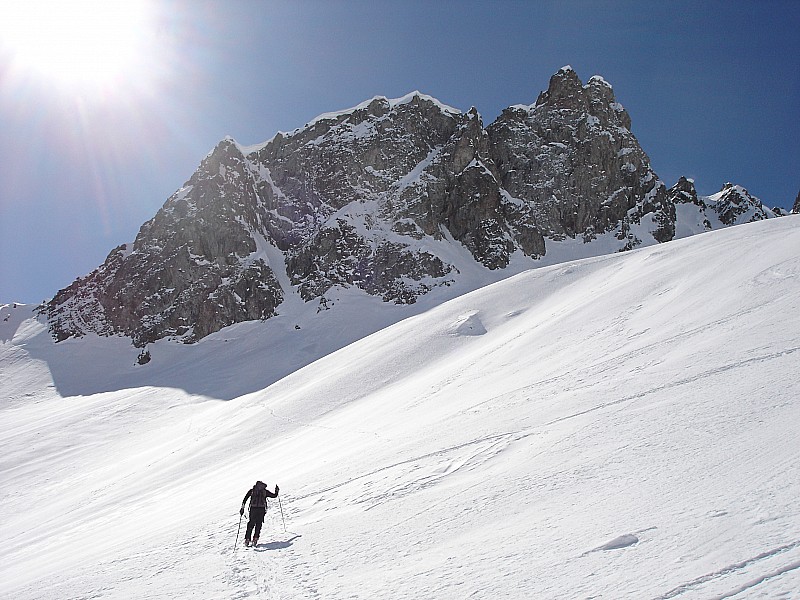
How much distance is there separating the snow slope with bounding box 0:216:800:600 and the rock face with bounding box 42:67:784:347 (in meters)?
56.0

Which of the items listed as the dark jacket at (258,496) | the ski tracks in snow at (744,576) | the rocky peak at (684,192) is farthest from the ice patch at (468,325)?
the rocky peak at (684,192)

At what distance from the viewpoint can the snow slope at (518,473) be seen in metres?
4.66

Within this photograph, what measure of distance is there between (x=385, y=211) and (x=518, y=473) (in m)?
Answer: 87.3

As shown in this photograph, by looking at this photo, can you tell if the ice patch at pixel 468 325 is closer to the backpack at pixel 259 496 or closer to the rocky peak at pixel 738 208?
the backpack at pixel 259 496

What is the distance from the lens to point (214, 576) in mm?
6668

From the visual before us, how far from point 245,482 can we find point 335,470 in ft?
10.8

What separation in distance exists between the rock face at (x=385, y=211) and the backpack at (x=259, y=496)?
66.8 meters

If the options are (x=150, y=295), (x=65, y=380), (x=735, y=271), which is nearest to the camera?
(x=735, y=271)

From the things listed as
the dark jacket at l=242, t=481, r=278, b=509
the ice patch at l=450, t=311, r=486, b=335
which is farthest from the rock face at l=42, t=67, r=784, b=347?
the dark jacket at l=242, t=481, r=278, b=509

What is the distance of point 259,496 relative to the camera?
8.39m

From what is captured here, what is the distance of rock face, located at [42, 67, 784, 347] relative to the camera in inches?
3184

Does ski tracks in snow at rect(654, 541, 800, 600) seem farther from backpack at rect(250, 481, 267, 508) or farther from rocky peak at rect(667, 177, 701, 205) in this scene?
rocky peak at rect(667, 177, 701, 205)

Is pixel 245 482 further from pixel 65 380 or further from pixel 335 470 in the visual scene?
pixel 65 380

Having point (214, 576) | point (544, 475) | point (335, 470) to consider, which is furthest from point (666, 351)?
point (214, 576)
